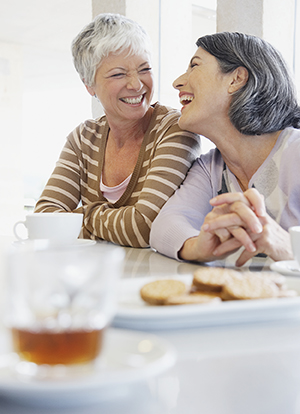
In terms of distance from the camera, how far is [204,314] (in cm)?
53

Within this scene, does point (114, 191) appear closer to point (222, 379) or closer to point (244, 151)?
point (244, 151)

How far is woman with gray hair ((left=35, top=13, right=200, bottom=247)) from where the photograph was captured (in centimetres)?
148

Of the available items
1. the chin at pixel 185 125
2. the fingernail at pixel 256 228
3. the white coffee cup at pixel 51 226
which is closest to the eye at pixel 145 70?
the chin at pixel 185 125

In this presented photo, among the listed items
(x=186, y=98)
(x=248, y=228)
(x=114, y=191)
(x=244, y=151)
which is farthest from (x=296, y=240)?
(x=114, y=191)

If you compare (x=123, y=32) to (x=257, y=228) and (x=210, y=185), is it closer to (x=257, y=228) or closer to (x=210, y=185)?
(x=210, y=185)

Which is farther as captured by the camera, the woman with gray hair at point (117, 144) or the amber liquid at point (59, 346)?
the woman with gray hair at point (117, 144)

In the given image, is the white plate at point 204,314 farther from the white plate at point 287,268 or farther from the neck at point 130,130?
the neck at point 130,130

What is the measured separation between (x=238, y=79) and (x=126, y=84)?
1.53 feet

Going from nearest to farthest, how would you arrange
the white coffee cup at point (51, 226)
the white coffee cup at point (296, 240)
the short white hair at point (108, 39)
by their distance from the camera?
the white coffee cup at point (296, 240)
the white coffee cup at point (51, 226)
the short white hair at point (108, 39)

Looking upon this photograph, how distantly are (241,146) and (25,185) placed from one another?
6.44 meters

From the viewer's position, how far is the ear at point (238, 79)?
4.56ft

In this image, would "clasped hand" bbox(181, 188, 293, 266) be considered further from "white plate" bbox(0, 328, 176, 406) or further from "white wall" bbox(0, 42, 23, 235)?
"white wall" bbox(0, 42, 23, 235)

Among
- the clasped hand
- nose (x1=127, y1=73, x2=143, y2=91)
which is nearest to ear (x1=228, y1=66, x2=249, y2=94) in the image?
nose (x1=127, y1=73, x2=143, y2=91)

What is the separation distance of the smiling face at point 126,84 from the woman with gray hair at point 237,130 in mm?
229
